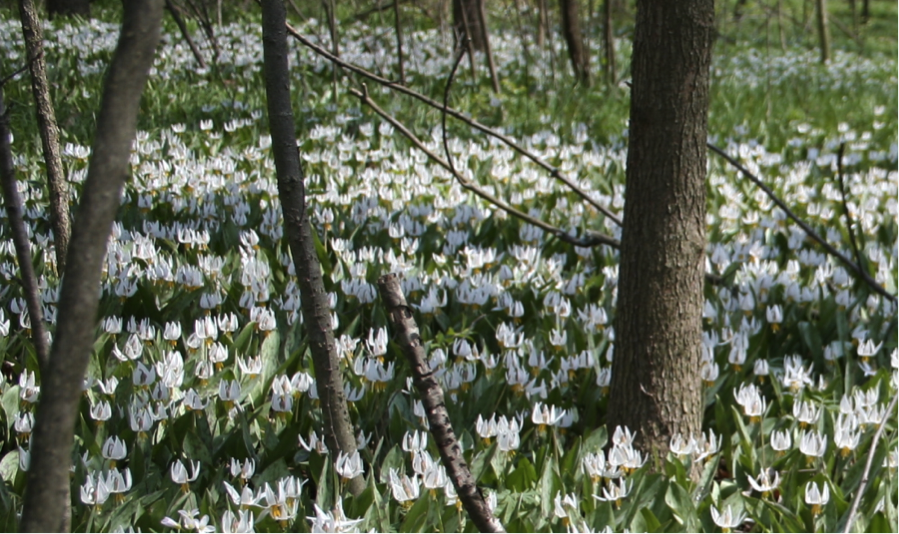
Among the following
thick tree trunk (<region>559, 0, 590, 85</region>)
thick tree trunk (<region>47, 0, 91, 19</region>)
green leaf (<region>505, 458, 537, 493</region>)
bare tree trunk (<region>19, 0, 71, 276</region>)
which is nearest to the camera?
green leaf (<region>505, 458, 537, 493</region>)

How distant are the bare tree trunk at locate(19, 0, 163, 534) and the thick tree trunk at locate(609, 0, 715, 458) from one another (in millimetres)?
1758

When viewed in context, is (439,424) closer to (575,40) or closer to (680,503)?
(680,503)

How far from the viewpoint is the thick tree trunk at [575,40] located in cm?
880

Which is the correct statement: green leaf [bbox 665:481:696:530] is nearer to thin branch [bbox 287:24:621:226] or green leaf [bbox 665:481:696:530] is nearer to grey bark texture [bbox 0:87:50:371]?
thin branch [bbox 287:24:621:226]

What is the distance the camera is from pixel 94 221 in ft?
2.78

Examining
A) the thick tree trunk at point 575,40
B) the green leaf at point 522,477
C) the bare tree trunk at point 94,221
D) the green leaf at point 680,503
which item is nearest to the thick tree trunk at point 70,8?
the thick tree trunk at point 575,40

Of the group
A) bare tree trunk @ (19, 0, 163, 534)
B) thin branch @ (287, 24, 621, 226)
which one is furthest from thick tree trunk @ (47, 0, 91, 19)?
bare tree trunk @ (19, 0, 163, 534)

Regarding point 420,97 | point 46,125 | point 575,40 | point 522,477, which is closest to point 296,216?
point 522,477

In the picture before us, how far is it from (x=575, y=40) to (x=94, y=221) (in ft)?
28.2

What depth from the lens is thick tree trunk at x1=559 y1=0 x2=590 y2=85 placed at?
28.9 ft

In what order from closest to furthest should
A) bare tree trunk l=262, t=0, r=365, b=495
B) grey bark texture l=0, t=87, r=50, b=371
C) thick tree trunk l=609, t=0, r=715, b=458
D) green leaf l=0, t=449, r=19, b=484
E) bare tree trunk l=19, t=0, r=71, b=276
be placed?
1. grey bark texture l=0, t=87, r=50, b=371
2. bare tree trunk l=262, t=0, r=365, b=495
3. green leaf l=0, t=449, r=19, b=484
4. thick tree trunk l=609, t=0, r=715, b=458
5. bare tree trunk l=19, t=0, r=71, b=276

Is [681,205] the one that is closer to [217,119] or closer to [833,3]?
[217,119]

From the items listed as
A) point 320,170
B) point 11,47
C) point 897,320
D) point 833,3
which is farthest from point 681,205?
point 833,3

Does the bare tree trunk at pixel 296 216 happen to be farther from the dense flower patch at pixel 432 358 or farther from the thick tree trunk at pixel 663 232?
the thick tree trunk at pixel 663 232
